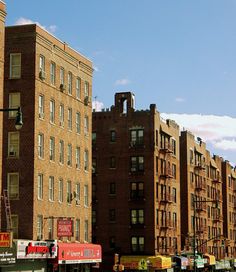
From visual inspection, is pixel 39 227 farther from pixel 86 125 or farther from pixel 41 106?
pixel 86 125

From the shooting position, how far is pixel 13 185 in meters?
57.2

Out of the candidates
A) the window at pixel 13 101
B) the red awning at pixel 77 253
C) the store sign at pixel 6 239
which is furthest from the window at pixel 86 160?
the store sign at pixel 6 239

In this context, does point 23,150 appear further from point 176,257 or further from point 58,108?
point 176,257

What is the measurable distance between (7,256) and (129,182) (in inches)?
1596

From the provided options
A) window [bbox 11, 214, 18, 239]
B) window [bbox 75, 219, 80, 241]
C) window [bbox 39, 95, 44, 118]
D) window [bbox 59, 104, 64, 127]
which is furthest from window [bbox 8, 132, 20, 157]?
window [bbox 75, 219, 80, 241]

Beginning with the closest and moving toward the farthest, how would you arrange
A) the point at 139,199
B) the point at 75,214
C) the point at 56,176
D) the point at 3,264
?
the point at 3,264
the point at 56,176
the point at 75,214
the point at 139,199

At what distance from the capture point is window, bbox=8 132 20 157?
188 ft

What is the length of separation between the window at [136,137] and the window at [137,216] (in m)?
8.68

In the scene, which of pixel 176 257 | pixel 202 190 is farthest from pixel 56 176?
pixel 202 190

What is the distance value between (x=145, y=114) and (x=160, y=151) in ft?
17.7

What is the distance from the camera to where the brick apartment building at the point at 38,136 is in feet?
185

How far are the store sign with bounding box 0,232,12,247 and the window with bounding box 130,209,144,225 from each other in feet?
134

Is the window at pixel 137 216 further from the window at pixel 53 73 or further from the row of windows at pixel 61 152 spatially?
the window at pixel 53 73

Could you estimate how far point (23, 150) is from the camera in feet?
187
